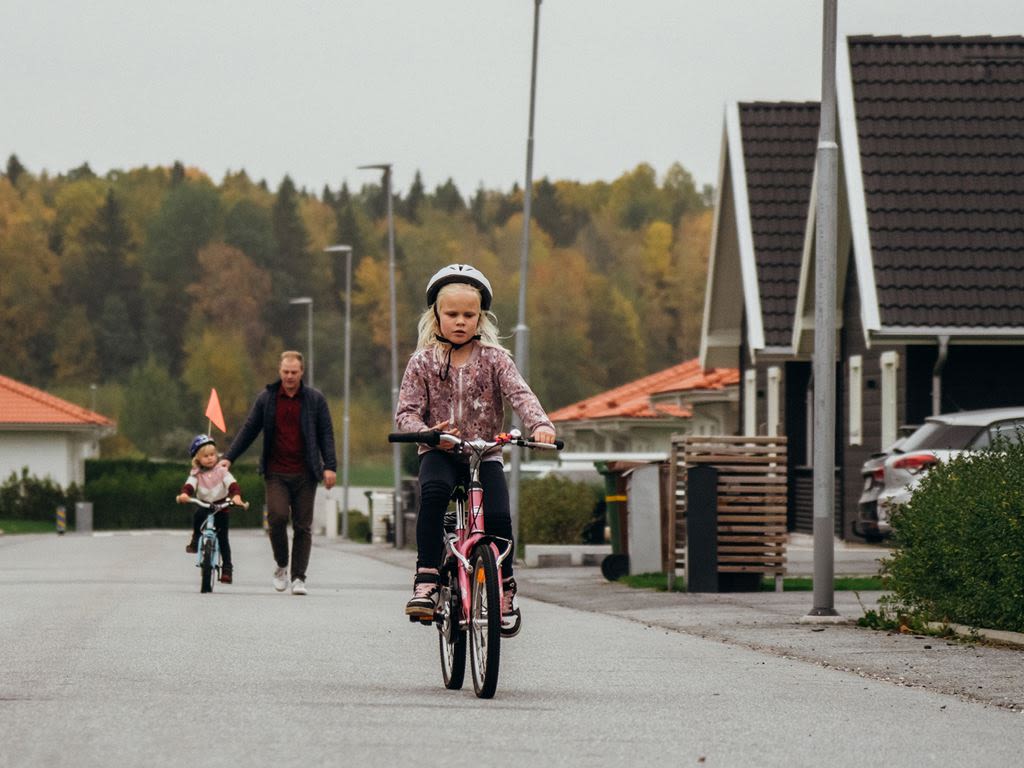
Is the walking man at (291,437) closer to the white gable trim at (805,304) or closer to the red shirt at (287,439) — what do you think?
the red shirt at (287,439)

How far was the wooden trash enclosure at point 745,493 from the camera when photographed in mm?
18906

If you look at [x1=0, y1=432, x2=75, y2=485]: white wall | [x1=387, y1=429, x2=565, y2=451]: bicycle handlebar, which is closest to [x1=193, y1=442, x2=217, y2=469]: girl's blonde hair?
[x1=387, y1=429, x2=565, y2=451]: bicycle handlebar

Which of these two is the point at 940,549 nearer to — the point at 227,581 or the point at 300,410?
the point at 300,410

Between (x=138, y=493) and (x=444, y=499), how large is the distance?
238ft

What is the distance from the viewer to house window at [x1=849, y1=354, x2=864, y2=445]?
1230 inches

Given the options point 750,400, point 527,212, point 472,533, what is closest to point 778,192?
point 750,400

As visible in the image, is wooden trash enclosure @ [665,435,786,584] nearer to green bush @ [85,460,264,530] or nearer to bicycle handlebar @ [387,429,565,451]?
bicycle handlebar @ [387,429,565,451]

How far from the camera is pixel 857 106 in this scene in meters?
29.6

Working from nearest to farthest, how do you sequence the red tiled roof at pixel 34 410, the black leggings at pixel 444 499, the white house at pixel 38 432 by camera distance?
the black leggings at pixel 444 499
the red tiled roof at pixel 34 410
the white house at pixel 38 432

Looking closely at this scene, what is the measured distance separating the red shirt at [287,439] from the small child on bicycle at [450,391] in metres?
7.54

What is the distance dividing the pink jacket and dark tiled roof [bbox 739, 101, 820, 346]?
78.2 feet

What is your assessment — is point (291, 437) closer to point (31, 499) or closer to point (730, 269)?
point (730, 269)

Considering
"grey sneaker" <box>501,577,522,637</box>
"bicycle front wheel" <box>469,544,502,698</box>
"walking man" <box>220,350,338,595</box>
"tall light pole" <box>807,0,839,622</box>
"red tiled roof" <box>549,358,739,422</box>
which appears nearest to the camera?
"bicycle front wheel" <box>469,544,502,698</box>

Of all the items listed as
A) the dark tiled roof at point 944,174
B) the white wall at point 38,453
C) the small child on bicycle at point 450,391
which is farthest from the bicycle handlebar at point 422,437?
the white wall at point 38,453
